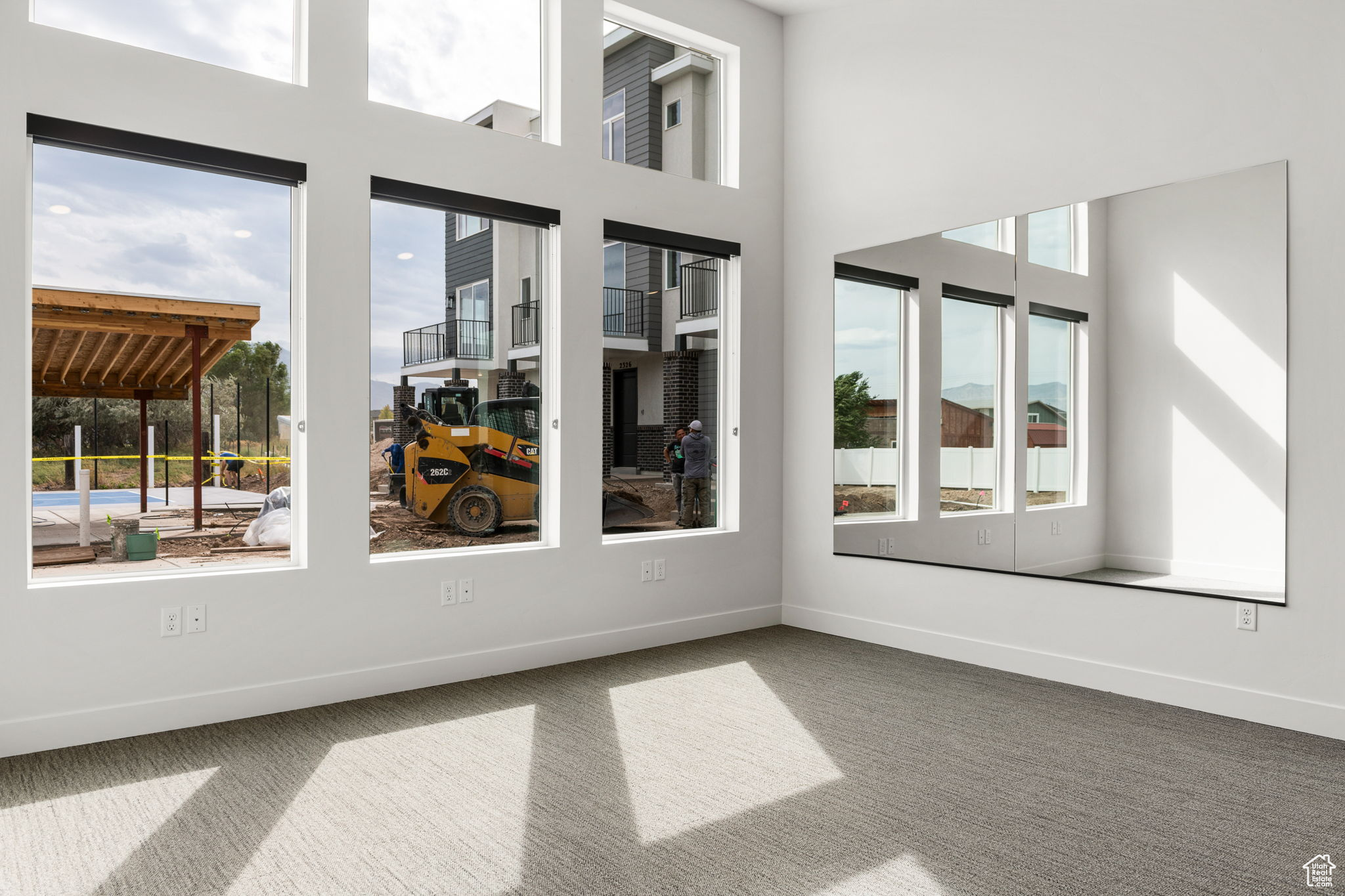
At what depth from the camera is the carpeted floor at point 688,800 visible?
232cm

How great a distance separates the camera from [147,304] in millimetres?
3584

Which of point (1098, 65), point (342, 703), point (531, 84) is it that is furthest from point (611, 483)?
point (1098, 65)

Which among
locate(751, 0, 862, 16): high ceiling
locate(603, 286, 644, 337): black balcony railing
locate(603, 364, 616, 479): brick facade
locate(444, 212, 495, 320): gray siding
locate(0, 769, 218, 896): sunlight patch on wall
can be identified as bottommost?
locate(0, 769, 218, 896): sunlight patch on wall

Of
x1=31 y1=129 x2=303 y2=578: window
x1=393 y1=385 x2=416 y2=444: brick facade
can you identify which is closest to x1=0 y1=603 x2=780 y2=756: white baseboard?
x1=31 y1=129 x2=303 y2=578: window

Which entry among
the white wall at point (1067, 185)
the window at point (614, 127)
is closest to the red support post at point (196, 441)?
the window at point (614, 127)

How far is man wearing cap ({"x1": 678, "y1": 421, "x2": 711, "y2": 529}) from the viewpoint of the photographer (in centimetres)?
533

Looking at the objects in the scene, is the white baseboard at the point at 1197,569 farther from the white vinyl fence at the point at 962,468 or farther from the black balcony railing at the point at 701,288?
the black balcony railing at the point at 701,288

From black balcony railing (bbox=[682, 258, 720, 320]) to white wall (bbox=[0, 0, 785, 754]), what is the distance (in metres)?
0.22

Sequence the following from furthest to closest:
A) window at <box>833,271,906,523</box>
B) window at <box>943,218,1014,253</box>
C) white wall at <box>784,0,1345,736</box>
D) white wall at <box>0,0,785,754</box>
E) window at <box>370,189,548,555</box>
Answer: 1. window at <box>833,271,906,523</box>
2. window at <box>943,218,1014,253</box>
3. window at <box>370,189,548,555</box>
4. white wall at <box>784,0,1345,736</box>
5. white wall at <box>0,0,785,754</box>

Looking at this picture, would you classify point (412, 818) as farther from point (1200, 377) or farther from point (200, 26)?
Answer: point (1200, 377)

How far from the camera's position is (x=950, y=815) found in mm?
2693

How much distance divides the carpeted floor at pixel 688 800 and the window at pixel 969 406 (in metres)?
1.13

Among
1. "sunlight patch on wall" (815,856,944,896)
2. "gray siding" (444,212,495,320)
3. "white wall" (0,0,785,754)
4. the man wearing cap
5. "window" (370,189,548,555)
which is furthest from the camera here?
the man wearing cap
